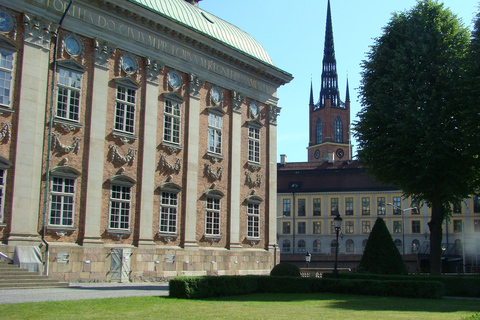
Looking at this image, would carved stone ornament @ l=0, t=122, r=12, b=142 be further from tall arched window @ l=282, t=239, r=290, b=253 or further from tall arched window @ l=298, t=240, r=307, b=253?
tall arched window @ l=282, t=239, r=290, b=253

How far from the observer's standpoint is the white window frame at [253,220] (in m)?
38.3

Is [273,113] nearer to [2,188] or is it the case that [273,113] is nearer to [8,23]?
[8,23]

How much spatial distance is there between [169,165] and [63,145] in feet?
23.1

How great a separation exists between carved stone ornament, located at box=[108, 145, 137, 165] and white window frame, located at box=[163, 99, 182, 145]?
280 centimetres

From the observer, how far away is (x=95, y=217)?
92.0 feet

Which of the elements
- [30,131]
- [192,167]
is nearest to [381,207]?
[192,167]

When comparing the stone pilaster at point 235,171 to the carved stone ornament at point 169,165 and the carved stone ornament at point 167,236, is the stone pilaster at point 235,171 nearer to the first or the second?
the carved stone ornament at point 169,165

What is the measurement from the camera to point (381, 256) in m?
32.2

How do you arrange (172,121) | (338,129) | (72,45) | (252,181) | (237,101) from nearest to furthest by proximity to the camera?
(72,45)
(172,121)
(237,101)
(252,181)
(338,129)

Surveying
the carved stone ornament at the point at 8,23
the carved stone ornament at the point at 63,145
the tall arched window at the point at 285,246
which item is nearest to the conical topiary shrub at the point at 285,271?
the carved stone ornament at the point at 63,145

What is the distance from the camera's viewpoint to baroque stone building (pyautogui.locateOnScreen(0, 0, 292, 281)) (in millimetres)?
25766

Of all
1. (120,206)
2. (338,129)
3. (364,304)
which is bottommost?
(364,304)

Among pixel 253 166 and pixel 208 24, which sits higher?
pixel 208 24

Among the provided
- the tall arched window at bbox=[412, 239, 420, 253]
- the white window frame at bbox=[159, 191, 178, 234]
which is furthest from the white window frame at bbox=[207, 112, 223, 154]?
the tall arched window at bbox=[412, 239, 420, 253]
